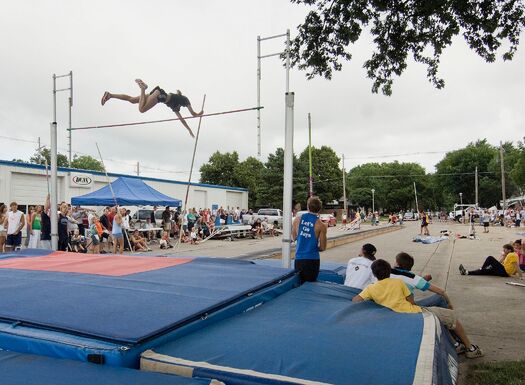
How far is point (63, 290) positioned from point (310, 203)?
9.65 ft

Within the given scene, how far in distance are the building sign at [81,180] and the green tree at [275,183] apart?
72.1 feet

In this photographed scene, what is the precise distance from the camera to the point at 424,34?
23.0 feet

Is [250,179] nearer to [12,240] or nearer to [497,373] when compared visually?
[12,240]

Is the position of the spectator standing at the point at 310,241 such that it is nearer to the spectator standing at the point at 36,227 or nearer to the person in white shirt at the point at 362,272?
the person in white shirt at the point at 362,272

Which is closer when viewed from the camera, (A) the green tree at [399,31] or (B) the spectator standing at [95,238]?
(A) the green tree at [399,31]

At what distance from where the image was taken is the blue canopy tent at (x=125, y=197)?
1505 centimetres

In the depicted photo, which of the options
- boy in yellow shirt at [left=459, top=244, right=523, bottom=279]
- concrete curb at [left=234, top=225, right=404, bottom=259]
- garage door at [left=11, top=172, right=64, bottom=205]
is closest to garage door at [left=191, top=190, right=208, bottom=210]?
garage door at [left=11, top=172, right=64, bottom=205]

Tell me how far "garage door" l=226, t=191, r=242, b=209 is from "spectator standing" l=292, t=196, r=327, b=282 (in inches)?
1302

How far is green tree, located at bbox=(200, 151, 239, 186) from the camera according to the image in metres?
47.5

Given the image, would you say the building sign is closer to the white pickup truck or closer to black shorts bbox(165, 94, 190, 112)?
the white pickup truck

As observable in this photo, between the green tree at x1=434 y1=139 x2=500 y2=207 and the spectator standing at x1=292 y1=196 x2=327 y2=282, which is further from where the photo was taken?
the green tree at x1=434 y1=139 x2=500 y2=207

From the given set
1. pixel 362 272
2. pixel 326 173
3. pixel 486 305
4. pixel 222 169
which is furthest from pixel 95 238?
pixel 326 173

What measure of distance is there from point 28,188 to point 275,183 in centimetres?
2586

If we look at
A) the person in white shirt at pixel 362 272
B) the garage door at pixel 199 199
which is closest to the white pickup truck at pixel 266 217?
the garage door at pixel 199 199
